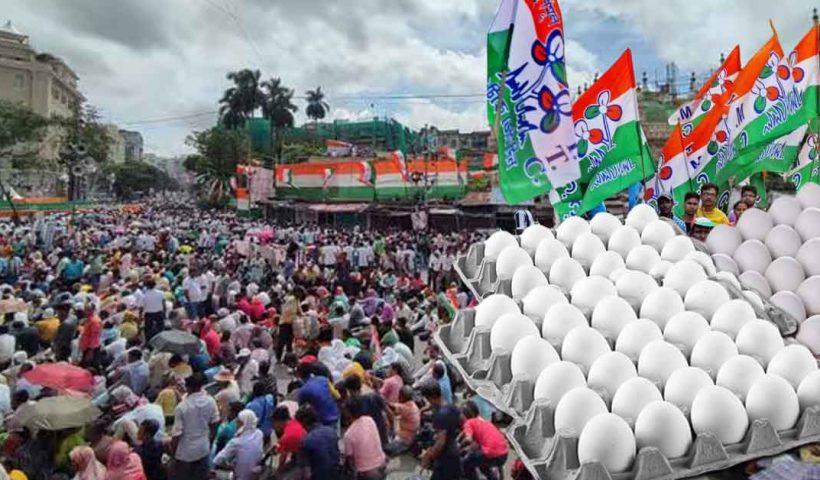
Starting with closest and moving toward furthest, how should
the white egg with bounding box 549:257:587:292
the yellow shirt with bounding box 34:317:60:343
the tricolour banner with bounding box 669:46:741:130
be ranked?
the white egg with bounding box 549:257:587:292
the yellow shirt with bounding box 34:317:60:343
the tricolour banner with bounding box 669:46:741:130

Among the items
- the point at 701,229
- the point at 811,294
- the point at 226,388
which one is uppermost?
the point at 701,229

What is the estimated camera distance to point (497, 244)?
18.4 ft

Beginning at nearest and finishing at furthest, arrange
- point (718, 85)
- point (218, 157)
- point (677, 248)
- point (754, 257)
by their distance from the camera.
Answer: point (677, 248)
point (754, 257)
point (718, 85)
point (218, 157)

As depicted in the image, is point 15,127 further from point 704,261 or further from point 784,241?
point 784,241

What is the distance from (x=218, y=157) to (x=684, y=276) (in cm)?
6487

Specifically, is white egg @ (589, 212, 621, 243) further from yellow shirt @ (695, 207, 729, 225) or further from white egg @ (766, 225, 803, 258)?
yellow shirt @ (695, 207, 729, 225)

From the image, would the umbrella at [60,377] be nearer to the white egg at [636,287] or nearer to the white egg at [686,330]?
the white egg at [636,287]

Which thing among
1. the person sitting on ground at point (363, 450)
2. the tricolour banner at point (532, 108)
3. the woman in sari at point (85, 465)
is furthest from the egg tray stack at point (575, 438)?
the woman in sari at point (85, 465)

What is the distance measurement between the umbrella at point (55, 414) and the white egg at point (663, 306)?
16.8 ft

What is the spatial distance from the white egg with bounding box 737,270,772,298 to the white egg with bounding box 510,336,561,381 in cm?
189

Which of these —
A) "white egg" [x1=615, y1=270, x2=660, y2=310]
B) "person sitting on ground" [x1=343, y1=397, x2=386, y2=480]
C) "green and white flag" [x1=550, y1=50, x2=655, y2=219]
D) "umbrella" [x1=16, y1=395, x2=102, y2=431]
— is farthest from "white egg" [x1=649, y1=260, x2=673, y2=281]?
"umbrella" [x1=16, y1=395, x2=102, y2=431]

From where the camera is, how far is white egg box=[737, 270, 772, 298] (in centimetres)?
500

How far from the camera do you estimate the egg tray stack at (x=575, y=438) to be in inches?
131

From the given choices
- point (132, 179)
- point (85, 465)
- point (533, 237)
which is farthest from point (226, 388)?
point (132, 179)
